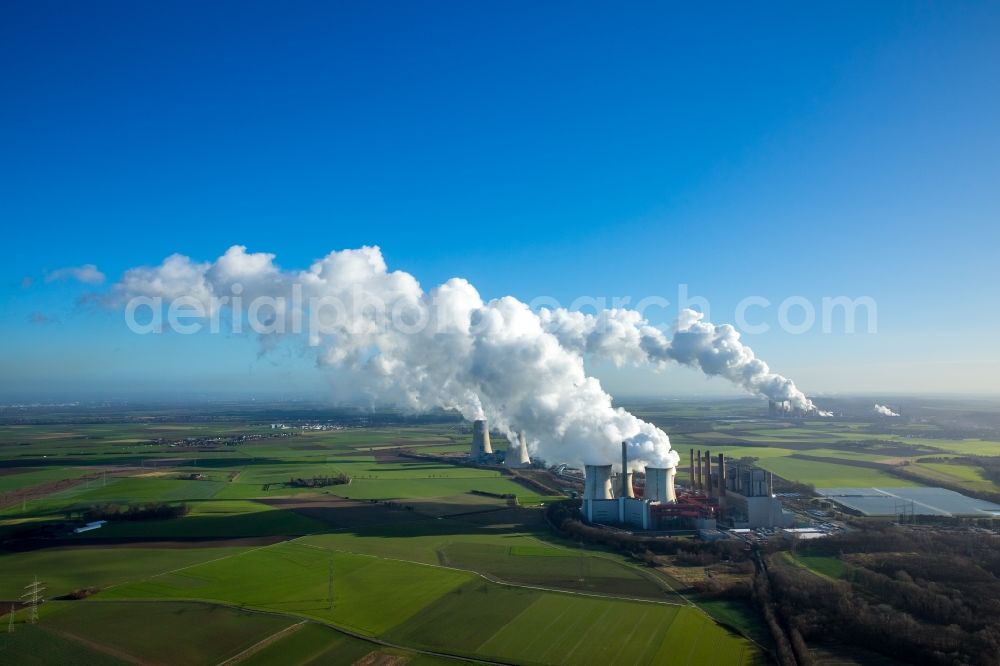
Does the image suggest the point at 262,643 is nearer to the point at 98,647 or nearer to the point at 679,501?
the point at 98,647

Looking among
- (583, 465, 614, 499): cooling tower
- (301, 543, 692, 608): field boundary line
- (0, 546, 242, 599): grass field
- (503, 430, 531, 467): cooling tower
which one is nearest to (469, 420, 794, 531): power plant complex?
(583, 465, 614, 499): cooling tower

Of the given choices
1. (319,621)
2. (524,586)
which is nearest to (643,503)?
(524,586)

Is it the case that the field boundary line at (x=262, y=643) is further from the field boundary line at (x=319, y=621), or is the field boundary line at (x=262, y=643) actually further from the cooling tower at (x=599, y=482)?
the cooling tower at (x=599, y=482)

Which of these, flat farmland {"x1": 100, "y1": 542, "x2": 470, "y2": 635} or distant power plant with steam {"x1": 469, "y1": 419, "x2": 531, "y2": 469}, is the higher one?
distant power plant with steam {"x1": 469, "y1": 419, "x2": 531, "y2": 469}

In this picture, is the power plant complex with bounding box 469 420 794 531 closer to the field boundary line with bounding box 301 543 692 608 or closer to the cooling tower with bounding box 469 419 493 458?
the field boundary line with bounding box 301 543 692 608

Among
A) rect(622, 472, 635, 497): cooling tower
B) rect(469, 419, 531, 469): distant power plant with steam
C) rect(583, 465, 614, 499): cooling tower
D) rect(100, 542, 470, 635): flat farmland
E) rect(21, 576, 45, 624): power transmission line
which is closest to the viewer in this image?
rect(21, 576, 45, 624): power transmission line

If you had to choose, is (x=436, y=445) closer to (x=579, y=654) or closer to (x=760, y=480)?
(x=760, y=480)
